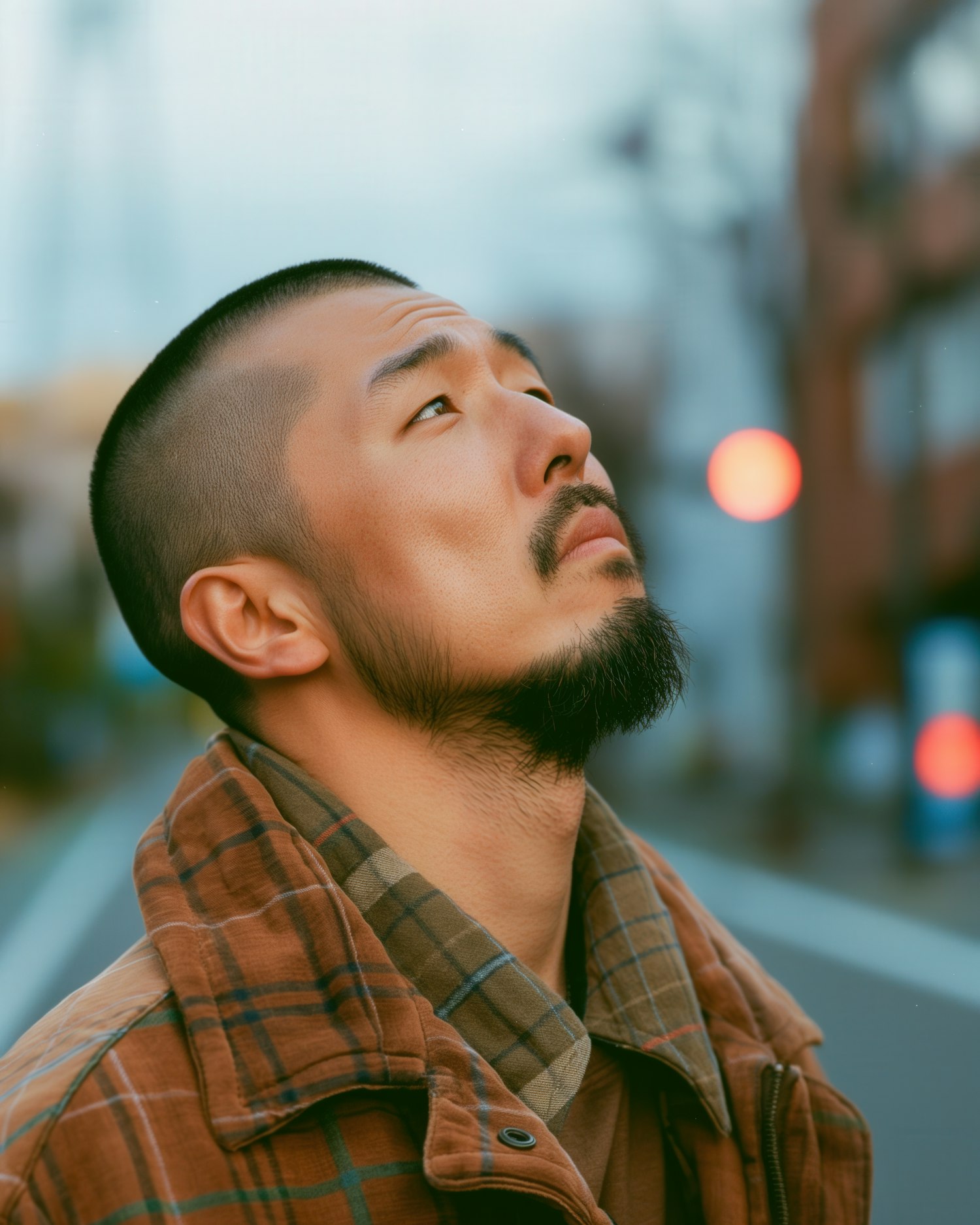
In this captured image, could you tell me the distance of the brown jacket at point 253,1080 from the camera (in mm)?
1392

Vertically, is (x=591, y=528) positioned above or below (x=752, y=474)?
below

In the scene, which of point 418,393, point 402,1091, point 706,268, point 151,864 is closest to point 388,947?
point 402,1091

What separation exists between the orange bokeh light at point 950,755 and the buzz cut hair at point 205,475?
1056cm

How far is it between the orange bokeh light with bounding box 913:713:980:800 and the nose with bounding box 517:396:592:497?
1053cm

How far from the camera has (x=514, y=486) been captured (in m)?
2.04

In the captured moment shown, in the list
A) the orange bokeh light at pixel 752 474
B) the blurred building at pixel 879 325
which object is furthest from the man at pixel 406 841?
the blurred building at pixel 879 325

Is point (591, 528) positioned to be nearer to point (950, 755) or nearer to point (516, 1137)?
point (516, 1137)

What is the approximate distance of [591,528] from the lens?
2061 millimetres

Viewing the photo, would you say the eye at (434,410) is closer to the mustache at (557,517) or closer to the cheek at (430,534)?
the cheek at (430,534)

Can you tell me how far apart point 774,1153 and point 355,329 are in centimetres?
153

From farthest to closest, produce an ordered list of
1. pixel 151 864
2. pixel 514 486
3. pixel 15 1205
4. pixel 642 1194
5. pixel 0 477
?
pixel 0 477 → pixel 514 486 → pixel 642 1194 → pixel 151 864 → pixel 15 1205

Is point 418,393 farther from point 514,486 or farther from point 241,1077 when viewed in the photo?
Result: point 241,1077

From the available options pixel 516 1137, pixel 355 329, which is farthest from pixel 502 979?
pixel 355 329

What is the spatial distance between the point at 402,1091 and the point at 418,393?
3.63ft
